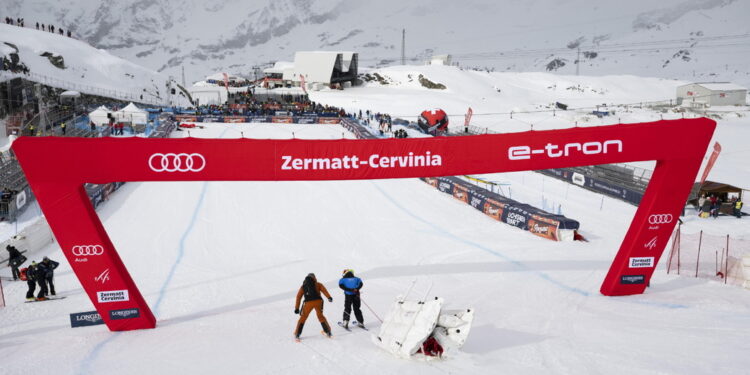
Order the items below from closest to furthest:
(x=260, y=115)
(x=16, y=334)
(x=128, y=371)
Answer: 1. (x=128, y=371)
2. (x=16, y=334)
3. (x=260, y=115)

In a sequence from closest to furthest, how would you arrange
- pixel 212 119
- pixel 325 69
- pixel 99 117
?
1. pixel 99 117
2. pixel 212 119
3. pixel 325 69

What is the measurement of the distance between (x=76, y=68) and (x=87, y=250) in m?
56.5

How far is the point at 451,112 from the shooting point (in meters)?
59.0

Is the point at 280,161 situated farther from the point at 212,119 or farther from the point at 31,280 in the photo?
the point at 212,119

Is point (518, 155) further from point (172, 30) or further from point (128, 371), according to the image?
point (172, 30)

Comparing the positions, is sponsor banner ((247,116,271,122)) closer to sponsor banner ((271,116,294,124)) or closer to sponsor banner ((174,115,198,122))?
sponsor banner ((271,116,294,124))

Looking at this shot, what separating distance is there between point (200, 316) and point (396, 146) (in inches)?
193

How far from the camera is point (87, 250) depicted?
8820mm

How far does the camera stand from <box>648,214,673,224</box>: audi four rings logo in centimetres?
1012

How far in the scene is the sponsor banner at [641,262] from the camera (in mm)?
10414

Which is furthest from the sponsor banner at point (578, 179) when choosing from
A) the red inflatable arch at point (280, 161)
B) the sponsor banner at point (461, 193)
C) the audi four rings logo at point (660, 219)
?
the red inflatable arch at point (280, 161)

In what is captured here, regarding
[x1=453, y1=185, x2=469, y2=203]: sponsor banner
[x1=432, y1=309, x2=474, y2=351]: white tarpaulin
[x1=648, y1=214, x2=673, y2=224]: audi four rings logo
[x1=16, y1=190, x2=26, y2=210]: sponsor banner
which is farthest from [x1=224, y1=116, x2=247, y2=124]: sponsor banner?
[x1=432, y1=309, x2=474, y2=351]: white tarpaulin

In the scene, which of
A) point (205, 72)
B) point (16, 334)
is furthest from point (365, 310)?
point (205, 72)

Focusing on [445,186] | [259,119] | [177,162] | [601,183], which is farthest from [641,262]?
[259,119]
